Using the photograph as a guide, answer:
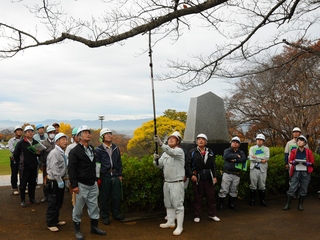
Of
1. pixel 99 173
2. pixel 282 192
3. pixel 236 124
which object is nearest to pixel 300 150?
pixel 282 192

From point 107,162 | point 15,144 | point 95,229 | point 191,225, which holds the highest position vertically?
point 15,144

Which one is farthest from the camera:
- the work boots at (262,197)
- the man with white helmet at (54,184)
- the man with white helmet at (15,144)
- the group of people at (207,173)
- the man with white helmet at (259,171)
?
the man with white helmet at (15,144)

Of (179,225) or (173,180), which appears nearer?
(179,225)

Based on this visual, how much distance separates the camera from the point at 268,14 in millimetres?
6988

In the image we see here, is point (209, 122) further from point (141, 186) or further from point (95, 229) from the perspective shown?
point (95, 229)

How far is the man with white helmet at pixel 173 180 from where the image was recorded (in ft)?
17.7

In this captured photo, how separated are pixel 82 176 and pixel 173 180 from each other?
1.59 metres

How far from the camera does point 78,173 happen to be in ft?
16.1

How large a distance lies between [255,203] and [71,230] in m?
4.42

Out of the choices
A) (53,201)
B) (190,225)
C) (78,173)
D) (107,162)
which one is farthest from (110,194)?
(190,225)

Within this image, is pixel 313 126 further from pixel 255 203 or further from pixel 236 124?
pixel 255 203

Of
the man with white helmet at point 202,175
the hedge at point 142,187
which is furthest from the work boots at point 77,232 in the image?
the man with white helmet at point 202,175

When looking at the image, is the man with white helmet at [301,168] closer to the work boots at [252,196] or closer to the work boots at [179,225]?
the work boots at [252,196]

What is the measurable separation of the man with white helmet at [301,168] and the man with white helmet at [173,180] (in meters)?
2.93
